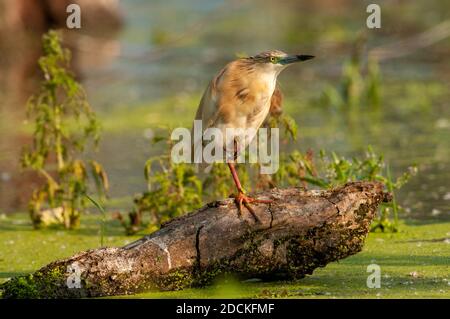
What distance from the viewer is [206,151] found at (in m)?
6.27

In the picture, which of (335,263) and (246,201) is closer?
(246,201)

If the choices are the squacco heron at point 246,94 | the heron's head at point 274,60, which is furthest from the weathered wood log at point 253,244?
the heron's head at point 274,60

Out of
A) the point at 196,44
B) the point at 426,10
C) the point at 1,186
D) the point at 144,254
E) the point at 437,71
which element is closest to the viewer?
the point at 144,254

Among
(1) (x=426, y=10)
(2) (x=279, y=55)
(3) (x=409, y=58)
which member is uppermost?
(1) (x=426, y=10)

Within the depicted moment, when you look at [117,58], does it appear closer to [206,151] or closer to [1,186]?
[1,186]

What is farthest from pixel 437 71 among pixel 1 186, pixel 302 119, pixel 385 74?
pixel 1 186

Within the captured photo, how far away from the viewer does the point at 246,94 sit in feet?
19.6

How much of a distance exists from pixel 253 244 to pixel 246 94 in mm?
841

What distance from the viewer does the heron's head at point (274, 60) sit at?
5.95 meters

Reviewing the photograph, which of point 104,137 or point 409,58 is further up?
point 409,58

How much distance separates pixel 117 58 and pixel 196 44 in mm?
1809

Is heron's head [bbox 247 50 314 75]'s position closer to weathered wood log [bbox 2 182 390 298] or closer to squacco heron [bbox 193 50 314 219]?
squacco heron [bbox 193 50 314 219]

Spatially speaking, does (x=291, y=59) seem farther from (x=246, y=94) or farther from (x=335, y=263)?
(x=335, y=263)

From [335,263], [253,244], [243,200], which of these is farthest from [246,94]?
[335,263]
